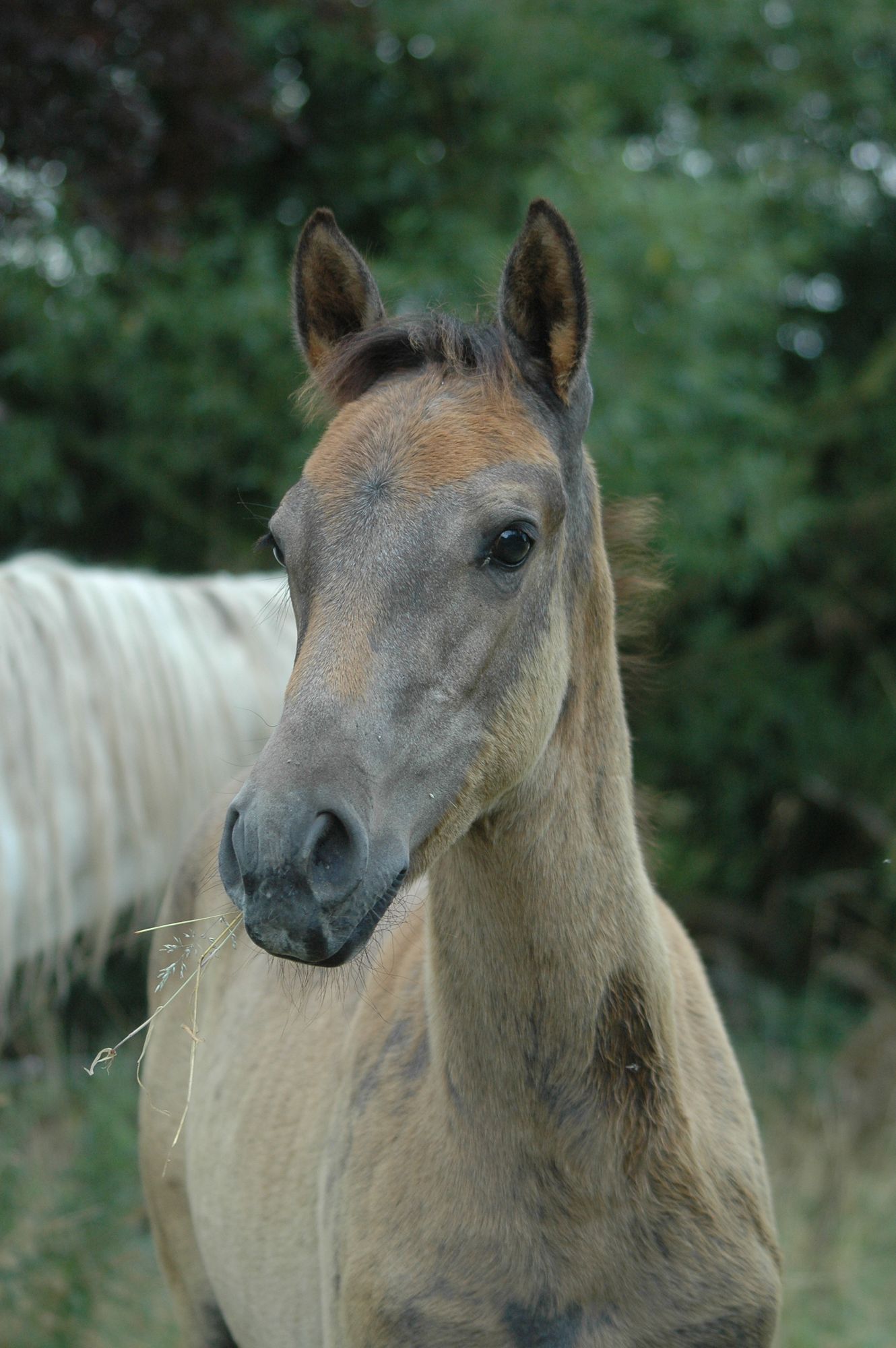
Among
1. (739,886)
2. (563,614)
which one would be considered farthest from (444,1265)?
(739,886)

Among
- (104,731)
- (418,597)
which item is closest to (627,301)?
(104,731)

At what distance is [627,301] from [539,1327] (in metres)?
4.67

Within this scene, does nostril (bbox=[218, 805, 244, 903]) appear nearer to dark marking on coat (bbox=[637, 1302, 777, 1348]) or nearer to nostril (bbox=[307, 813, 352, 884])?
nostril (bbox=[307, 813, 352, 884])

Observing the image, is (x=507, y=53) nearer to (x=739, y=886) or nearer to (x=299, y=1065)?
(x=739, y=886)

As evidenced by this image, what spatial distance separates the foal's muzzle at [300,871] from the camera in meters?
1.65

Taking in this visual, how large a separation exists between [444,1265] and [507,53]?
6372 millimetres

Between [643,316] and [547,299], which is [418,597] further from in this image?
[643,316]

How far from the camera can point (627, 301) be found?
5.70m

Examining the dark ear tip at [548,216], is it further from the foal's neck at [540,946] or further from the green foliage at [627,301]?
the green foliage at [627,301]

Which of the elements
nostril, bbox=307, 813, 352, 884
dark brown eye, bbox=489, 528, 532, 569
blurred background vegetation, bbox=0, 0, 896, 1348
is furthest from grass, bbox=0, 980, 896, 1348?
dark brown eye, bbox=489, 528, 532, 569

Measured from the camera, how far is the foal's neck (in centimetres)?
214

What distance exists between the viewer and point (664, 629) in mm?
7488

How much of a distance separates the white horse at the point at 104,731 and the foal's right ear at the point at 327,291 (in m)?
1.79

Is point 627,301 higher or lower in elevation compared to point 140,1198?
higher
